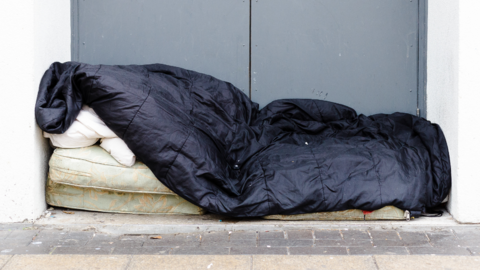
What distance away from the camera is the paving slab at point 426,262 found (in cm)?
276

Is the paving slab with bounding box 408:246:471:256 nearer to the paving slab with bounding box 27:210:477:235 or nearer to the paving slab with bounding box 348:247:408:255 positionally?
the paving slab with bounding box 348:247:408:255

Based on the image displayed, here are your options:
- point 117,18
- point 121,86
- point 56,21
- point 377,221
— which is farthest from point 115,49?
point 377,221

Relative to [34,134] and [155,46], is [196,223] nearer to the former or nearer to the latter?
[34,134]

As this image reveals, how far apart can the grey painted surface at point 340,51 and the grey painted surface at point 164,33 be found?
0.18 meters

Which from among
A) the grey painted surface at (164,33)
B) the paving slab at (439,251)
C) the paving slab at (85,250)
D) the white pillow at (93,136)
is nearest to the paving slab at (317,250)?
the paving slab at (439,251)

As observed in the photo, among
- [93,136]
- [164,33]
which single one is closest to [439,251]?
[93,136]

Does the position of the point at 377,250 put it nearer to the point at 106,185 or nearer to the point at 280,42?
the point at 106,185

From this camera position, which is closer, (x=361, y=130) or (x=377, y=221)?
(x=377, y=221)

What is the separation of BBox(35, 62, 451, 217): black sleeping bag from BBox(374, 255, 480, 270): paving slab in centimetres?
54

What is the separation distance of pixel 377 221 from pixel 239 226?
3.21 feet

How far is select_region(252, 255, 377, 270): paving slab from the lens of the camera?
2785 millimetres

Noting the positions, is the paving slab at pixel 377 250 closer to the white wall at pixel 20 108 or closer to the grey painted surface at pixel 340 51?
the grey painted surface at pixel 340 51

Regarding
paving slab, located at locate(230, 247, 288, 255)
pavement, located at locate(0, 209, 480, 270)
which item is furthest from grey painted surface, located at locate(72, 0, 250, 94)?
paving slab, located at locate(230, 247, 288, 255)

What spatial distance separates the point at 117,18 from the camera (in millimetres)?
4160
